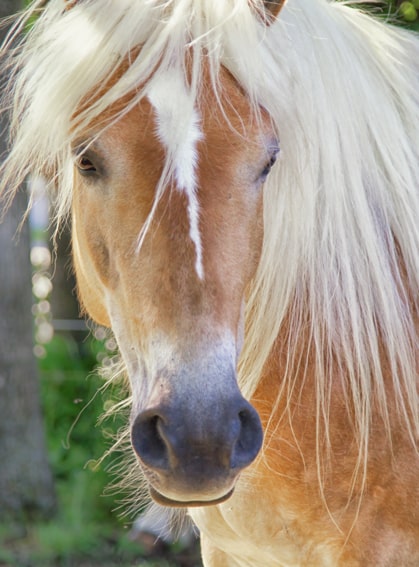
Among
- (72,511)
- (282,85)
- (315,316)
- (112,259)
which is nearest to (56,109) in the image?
(112,259)

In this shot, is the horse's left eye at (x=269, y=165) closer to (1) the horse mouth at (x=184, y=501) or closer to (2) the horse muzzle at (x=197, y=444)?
(2) the horse muzzle at (x=197, y=444)

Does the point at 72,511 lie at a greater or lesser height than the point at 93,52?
lesser

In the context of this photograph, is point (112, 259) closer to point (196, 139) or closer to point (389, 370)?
point (196, 139)

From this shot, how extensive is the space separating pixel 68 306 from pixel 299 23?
15.4ft

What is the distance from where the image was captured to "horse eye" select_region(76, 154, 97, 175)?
1971 millimetres

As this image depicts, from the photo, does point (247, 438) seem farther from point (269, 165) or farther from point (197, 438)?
point (269, 165)

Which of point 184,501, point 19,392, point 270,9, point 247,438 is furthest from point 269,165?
point 19,392

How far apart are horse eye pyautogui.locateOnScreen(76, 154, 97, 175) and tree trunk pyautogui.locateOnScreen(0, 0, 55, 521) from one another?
9.62 ft

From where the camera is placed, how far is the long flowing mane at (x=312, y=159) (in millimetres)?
2010

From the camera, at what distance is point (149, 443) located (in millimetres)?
1728

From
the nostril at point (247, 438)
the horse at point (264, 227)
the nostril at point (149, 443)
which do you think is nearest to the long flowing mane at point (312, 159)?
the horse at point (264, 227)

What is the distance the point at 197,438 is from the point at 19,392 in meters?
3.50

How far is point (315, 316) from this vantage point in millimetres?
2170

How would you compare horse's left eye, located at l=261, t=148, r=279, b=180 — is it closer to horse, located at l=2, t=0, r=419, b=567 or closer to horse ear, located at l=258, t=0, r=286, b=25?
horse, located at l=2, t=0, r=419, b=567
